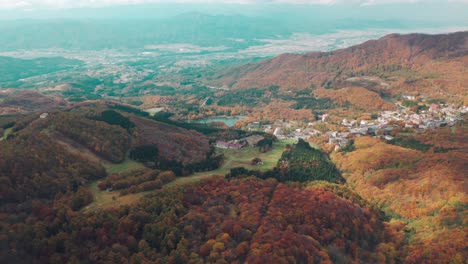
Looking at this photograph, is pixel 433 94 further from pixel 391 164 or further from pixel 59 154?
pixel 59 154

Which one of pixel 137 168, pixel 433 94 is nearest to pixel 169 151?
pixel 137 168

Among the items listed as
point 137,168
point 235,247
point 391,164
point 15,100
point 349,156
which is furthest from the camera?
point 15,100

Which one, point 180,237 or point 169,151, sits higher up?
point 180,237

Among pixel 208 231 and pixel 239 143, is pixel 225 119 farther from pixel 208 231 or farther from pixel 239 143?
pixel 208 231

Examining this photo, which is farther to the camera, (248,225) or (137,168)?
(137,168)

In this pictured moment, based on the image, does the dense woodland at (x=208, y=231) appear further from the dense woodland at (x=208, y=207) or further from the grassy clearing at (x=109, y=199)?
the grassy clearing at (x=109, y=199)

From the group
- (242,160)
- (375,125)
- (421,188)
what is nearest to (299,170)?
(242,160)

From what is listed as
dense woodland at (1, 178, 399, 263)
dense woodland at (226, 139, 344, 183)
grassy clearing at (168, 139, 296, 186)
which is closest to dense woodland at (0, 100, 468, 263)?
dense woodland at (1, 178, 399, 263)
